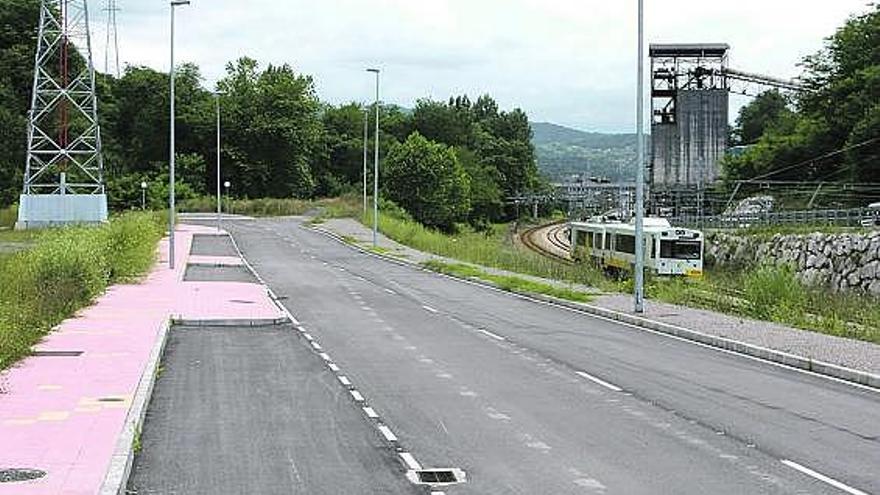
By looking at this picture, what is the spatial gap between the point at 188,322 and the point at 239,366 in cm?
735

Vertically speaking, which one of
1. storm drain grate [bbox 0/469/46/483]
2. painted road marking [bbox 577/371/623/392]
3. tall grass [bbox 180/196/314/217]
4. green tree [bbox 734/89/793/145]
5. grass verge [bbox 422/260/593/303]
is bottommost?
grass verge [bbox 422/260/593/303]

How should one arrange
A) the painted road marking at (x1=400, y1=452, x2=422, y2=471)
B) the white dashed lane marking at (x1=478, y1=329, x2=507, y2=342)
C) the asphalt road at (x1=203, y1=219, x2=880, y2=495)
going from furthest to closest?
the white dashed lane marking at (x1=478, y1=329, x2=507, y2=342) → the painted road marking at (x1=400, y1=452, x2=422, y2=471) → the asphalt road at (x1=203, y1=219, x2=880, y2=495)

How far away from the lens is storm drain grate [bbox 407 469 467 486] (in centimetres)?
1010

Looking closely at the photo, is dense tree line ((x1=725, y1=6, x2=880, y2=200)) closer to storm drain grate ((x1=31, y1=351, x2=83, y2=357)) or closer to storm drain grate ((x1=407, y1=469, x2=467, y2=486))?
storm drain grate ((x1=31, y1=351, x2=83, y2=357))

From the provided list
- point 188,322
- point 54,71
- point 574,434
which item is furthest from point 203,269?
point 54,71

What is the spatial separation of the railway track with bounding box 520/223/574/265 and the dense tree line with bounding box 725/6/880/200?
13.9 metres

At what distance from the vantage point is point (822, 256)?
45.2m

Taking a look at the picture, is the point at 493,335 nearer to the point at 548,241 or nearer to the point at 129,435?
the point at 129,435

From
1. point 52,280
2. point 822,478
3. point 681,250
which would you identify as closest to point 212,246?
point 681,250

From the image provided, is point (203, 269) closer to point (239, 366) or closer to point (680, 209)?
point (239, 366)

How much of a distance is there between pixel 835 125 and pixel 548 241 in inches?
1149

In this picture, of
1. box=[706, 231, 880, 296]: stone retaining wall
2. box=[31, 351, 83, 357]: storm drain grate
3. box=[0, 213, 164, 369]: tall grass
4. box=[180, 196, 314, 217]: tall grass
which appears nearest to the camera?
box=[31, 351, 83, 357]: storm drain grate

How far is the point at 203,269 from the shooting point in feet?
149

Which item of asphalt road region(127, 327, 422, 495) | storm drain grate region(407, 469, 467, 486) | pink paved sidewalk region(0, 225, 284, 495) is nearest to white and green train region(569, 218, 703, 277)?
pink paved sidewalk region(0, 225, 284, 495)
